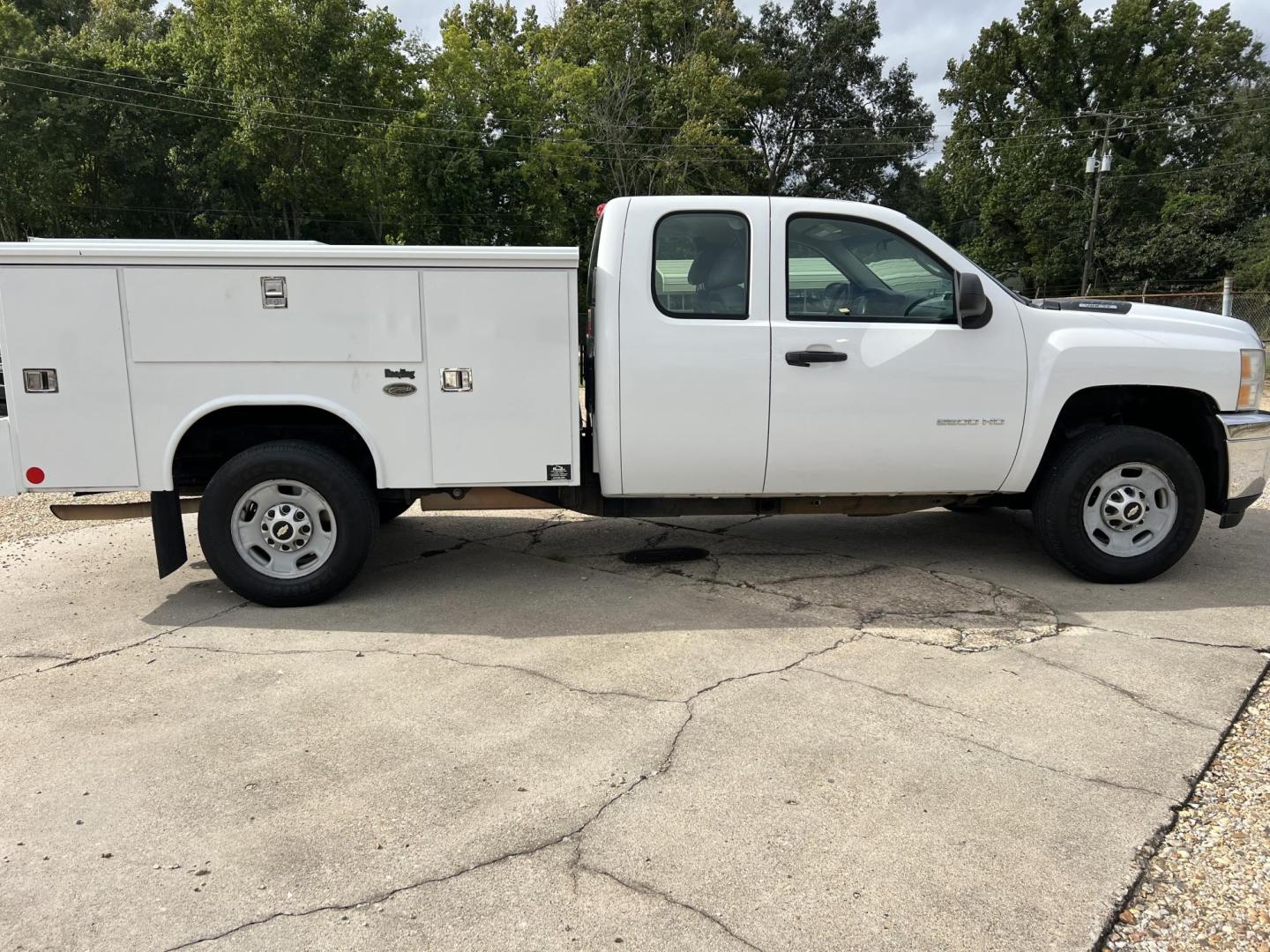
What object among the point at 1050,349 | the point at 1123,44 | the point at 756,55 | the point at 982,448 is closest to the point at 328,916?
the point at 982,448

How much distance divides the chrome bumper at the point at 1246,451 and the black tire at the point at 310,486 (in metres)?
4.87

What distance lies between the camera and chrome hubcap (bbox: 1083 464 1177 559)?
5.23 m

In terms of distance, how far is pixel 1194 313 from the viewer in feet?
17.4

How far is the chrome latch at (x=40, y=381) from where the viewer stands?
4574 millimetres

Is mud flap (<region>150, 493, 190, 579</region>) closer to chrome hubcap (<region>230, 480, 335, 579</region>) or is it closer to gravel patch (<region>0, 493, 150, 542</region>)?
chrome hubcap (<region>230, 480, 335, 579</region>)

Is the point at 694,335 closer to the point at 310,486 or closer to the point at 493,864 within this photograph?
the point at 310,486

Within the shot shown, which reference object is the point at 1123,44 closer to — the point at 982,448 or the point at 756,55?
the point at 756,55

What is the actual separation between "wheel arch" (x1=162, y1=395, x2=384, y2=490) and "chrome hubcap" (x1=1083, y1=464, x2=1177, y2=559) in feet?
13.4

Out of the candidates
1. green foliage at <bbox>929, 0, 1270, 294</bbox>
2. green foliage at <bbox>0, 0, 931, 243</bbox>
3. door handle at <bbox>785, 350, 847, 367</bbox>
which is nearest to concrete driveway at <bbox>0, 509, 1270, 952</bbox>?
door handle at <bbox>785, 350, 847, 367</bbox>

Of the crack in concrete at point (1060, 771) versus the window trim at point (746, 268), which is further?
the window trim at point (746, 268)

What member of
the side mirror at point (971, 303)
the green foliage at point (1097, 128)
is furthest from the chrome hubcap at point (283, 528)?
the green foliage at point (1097, 128)

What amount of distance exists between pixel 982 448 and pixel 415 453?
3.16 m

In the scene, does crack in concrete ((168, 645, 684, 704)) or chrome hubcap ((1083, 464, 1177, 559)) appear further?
chrome hubcap ((1083, 464, 1177, 559))

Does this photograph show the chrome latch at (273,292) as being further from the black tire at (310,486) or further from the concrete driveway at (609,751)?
the concrete driveway at (609,751)
